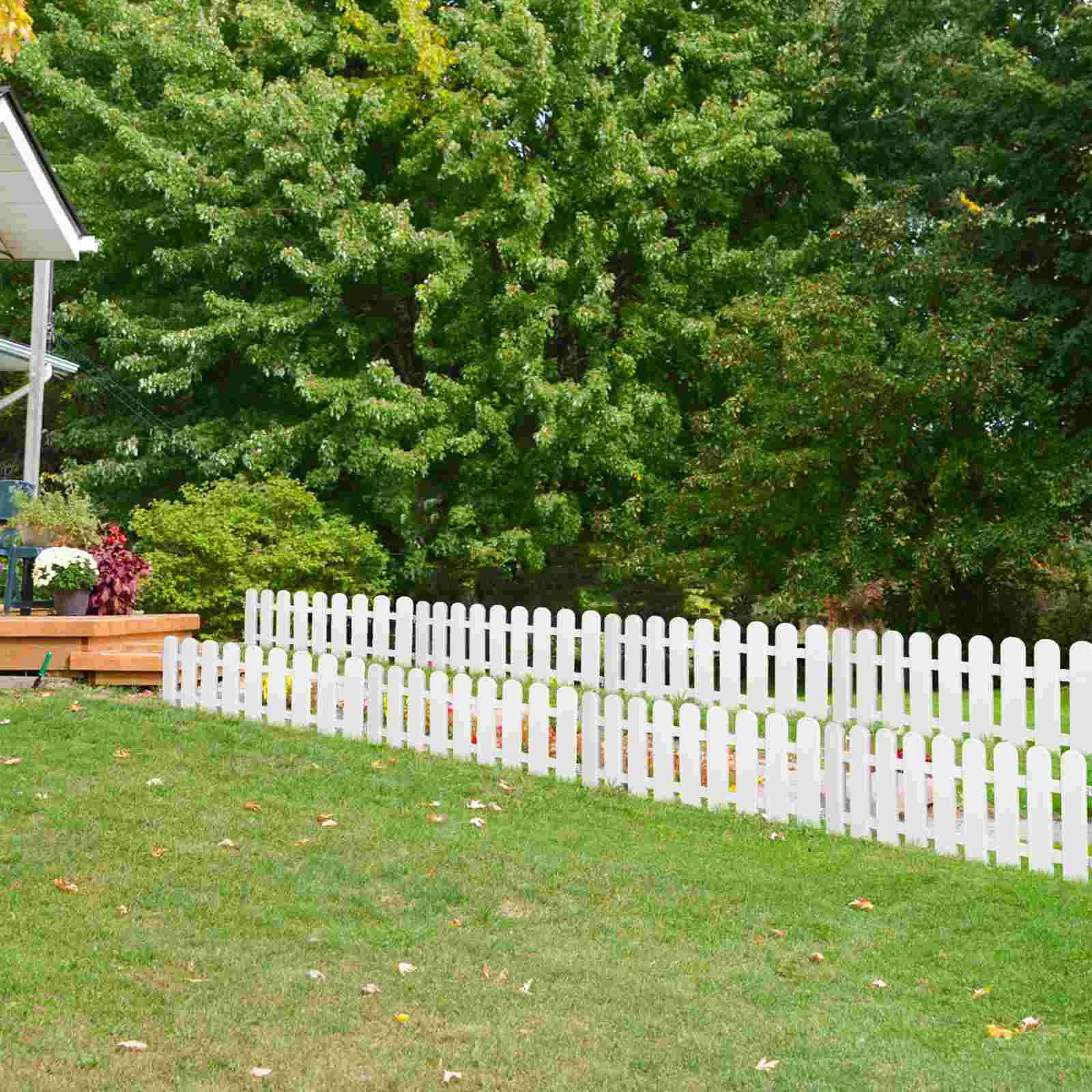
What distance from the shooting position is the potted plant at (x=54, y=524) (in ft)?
42.1

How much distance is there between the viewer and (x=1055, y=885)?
6969mm

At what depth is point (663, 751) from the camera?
28.3ft

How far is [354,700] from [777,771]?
3423mm

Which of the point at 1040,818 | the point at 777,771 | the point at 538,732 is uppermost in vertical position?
the point at 538,732

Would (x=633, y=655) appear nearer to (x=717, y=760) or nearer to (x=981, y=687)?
(x=981, y=687)

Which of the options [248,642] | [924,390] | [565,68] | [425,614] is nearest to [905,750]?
[425,614]

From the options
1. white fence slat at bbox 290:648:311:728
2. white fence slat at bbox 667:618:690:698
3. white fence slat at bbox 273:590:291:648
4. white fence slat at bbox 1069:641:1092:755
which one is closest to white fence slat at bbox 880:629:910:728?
white fence slat at bbox 1069:641:1092:755

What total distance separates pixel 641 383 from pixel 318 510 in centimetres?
505

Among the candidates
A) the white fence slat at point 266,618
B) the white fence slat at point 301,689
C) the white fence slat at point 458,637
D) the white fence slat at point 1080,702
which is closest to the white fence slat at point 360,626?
the white fence slat at point 458,637

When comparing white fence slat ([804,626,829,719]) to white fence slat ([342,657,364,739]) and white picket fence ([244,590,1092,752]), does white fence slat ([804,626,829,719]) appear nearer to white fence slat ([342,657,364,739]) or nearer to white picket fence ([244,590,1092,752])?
white picket fence ([244,590,1092,752])

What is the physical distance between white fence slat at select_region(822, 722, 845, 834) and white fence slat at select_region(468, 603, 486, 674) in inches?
208

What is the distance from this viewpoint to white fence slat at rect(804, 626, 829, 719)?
35.3 feet

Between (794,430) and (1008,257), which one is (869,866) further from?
(1008,257)

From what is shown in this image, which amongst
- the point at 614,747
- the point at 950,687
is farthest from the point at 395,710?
the point at 950,687
